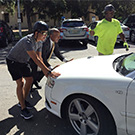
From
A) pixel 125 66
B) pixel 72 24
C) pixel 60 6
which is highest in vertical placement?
pixel 60 6

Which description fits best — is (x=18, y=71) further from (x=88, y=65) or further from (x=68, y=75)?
(x=88, y=65)

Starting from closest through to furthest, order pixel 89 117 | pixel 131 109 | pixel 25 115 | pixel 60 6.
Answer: pixel 131 109 → pixel 89 117 → pixel 25 115 → pixel 60 6

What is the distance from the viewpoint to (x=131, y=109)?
211 centimetres

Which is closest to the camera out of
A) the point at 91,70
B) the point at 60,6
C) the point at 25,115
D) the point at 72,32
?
the point at 91,70

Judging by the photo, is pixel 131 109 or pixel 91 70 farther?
pixel 91 70

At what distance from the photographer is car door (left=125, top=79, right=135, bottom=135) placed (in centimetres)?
209

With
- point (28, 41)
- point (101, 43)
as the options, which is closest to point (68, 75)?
point (28, 41)

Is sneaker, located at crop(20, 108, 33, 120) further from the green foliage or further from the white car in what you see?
the green foliage

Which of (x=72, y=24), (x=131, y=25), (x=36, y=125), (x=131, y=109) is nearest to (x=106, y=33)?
(x=131, y=109)

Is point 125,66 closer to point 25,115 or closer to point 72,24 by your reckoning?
point 25,115

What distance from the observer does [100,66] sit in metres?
2.70

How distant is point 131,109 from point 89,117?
0.60m

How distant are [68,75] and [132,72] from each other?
85 centimetres

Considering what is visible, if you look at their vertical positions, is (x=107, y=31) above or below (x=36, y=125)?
above
